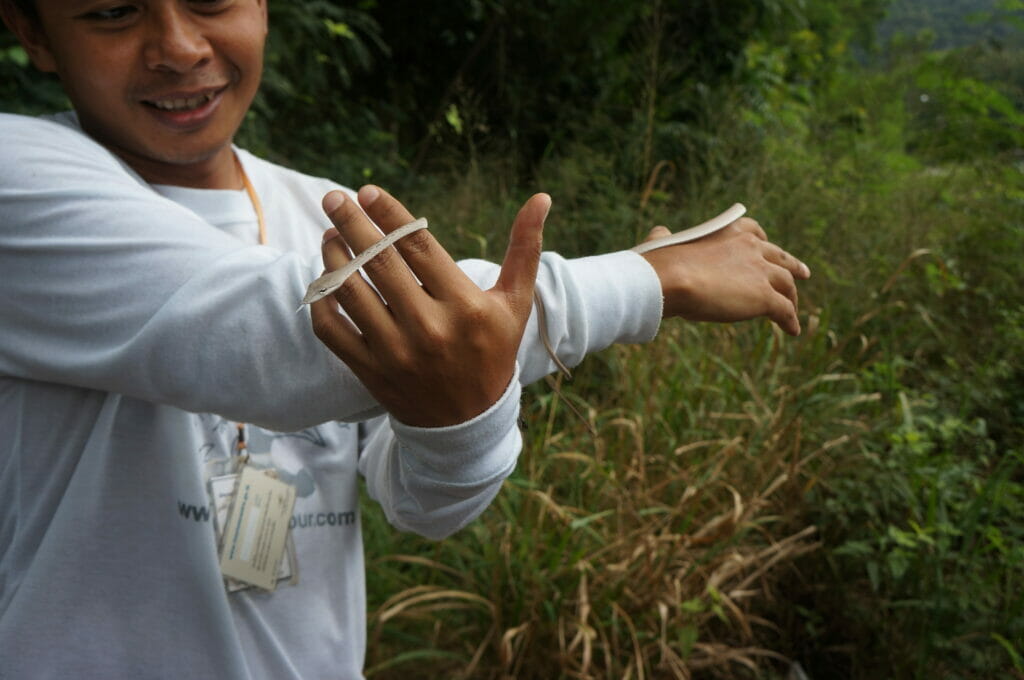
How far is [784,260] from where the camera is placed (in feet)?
3.50

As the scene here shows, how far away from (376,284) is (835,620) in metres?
2.14

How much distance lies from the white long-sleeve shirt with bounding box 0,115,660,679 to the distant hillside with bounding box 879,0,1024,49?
2.87 metres

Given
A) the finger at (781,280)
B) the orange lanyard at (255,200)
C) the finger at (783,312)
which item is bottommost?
the orange lanyard at (255,200)

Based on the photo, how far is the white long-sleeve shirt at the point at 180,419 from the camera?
81 cm

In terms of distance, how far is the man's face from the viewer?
1.09 metres

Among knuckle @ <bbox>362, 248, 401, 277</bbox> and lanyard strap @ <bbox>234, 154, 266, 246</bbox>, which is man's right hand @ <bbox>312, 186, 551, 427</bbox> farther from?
lanyard strap @ <bbox>234, 154, 266, 246</bbox>

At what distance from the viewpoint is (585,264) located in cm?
94

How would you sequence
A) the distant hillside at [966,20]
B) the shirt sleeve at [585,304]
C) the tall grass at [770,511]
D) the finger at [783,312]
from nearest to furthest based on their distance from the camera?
the shirt sleeve at [585,304] < the finger at [783,312] < the tall grass at [770,511] < the distant hillside at [966,20]

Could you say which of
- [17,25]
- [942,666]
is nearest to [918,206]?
[942,666]

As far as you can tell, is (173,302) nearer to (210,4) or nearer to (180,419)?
(180,419)

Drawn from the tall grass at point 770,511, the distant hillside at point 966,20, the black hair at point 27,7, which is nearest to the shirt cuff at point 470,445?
the black hair at point 27,7

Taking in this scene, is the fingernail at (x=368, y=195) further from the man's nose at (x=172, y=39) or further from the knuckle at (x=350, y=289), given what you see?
the man's nose at (x=172, y=39)

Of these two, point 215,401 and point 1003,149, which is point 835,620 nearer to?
point 215,401

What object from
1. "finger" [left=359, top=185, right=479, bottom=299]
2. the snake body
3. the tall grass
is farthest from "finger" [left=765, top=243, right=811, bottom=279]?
the tall grass
